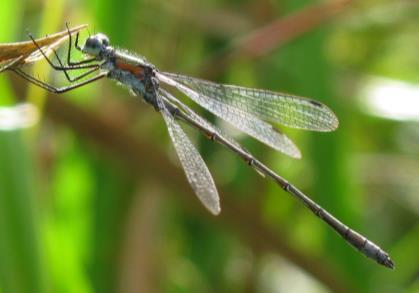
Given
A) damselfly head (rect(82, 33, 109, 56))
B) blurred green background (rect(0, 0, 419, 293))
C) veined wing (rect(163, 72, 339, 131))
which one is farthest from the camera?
blurred green background (rect(0, 0, 419, 293))

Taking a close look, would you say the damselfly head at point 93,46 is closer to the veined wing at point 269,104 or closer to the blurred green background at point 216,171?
the veined wing at point 269,104

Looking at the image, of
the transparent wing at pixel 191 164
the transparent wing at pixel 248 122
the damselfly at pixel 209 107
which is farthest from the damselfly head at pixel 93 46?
the transparent wing at pixel 248 122

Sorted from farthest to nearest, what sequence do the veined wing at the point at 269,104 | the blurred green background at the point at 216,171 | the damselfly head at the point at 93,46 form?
the blurred green background at the point at 216,171, the veined wing at the point at 269,104, the damselfly head at the point at 93,46

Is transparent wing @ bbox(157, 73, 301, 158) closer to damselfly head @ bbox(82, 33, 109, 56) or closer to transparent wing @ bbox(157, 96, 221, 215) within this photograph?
transparent wing @ bbox(157, 96, 221, 215)

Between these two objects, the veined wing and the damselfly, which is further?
the veined wing

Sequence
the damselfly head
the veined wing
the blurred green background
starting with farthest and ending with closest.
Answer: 1. the blurred green background
2. the veined wing
3. the damselfly head

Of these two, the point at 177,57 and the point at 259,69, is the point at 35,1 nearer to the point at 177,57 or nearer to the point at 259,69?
the point at 177,57

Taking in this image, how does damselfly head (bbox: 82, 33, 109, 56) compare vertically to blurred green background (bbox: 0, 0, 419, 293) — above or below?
above

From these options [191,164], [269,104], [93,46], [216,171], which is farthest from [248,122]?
[216,171]

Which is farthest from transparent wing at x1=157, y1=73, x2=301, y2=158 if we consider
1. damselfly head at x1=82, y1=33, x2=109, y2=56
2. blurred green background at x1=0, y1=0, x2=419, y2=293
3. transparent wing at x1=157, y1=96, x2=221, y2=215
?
blurred green background at x1=0, y1=0, x2=419, y2=293
